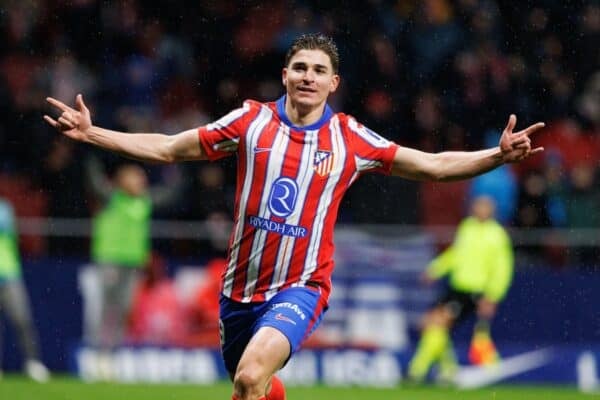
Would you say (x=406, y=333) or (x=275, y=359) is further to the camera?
(x=406, y=333)

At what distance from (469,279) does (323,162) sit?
7.34m

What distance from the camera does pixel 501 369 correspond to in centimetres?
1476

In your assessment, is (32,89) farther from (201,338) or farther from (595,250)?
(595,250)

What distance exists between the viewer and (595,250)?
50.0 feet

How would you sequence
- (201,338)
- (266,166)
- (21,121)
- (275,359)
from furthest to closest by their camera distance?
(21,121) → (201,338) → (266,166) → (275,359)

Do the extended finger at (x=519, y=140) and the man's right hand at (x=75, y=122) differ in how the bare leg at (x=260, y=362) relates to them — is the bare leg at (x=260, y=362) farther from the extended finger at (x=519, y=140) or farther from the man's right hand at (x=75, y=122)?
the extended finger at (x=519, y=140)

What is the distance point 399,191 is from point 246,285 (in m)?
8.35

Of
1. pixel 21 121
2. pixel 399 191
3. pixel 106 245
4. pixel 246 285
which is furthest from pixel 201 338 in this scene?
pixel 246 285

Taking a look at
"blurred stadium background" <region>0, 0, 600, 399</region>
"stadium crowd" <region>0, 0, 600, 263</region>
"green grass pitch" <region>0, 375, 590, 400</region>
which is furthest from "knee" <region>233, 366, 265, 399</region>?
"stadium crowd" <region>0, 0, 600, 263</region>

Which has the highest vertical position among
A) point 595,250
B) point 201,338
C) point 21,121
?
point 21,121

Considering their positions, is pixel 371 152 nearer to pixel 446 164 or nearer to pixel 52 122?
pixel 446 164

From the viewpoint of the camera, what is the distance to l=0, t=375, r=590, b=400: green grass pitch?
12000 mm

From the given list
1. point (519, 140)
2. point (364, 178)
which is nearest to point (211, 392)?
point (364, 178)

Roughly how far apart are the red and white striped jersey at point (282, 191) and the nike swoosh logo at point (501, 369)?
7066 millimetres
